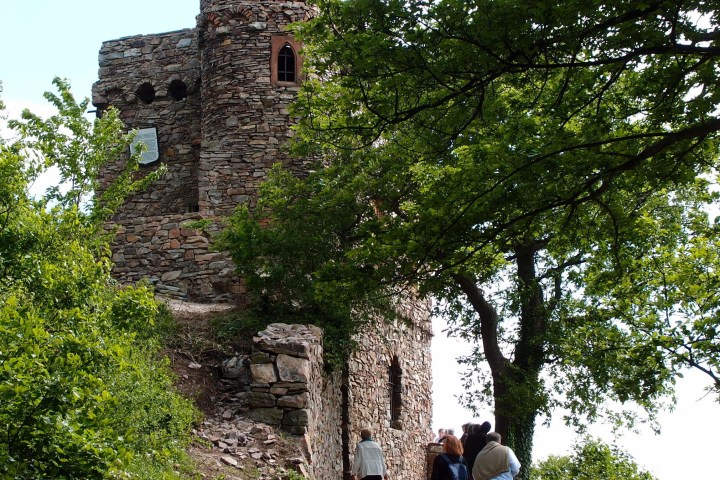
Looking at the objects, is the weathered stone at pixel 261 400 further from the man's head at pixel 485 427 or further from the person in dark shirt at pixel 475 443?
the man's head at pixel 485 427

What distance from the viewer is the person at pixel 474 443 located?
46.6ft

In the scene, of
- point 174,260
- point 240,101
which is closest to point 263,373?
point 174,260

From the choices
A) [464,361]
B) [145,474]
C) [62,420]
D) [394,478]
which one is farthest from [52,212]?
[394,478]

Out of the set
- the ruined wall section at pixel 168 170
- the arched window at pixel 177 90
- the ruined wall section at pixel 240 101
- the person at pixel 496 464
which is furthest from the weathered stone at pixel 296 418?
the arched window at pixel 177 90

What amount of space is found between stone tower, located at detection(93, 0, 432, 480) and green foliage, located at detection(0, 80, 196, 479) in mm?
3468

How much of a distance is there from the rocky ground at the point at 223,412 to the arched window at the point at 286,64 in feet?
19.0

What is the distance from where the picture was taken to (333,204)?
1630 centimetres

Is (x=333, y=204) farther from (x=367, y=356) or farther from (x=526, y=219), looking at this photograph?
(x=526, y=219)

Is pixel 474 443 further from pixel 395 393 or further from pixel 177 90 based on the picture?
pixel 177 90

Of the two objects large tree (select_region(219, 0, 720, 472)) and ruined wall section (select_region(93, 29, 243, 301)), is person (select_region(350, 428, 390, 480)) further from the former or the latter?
ruined wall section (select_region(93, 29, 243, 301))

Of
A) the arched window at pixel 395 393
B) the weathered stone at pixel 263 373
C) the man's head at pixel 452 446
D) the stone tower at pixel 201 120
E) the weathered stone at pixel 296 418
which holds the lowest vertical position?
the man's head at pixel 452 446

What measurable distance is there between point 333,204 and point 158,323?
132 inches

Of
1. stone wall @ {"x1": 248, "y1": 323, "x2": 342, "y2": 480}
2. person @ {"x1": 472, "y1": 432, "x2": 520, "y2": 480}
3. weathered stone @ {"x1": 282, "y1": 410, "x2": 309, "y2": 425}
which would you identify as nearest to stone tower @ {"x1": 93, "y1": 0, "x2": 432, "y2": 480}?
stone wall @ {"x1": 248, "y1": 323, "x2": 342, "y2": 480}

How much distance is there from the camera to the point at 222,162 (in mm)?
20016
